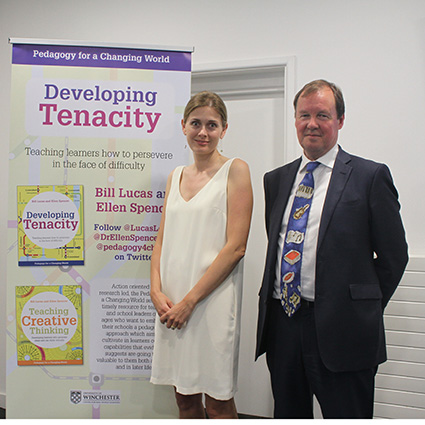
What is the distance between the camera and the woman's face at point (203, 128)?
1.58 m

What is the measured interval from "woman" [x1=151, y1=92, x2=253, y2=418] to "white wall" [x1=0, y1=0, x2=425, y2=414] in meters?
0.93

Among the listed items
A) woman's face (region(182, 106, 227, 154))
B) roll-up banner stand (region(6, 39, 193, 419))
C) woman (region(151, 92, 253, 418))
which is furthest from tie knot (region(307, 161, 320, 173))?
roll-up banner stand (region(6, 39, 193, 419))

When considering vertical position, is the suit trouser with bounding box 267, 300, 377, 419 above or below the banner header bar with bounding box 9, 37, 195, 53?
below

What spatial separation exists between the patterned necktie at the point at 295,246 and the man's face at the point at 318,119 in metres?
0.09

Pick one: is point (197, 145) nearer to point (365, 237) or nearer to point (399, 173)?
point (365, 237)

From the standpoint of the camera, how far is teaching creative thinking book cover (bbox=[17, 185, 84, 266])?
1.84 meters

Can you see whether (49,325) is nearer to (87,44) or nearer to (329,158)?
(87,44)

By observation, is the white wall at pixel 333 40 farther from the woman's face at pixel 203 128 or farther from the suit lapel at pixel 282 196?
the woman's face at pixel 203 128

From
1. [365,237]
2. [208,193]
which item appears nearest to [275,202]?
[208,193]

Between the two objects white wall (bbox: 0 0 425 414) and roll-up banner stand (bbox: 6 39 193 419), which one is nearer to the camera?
roll-up banner stand (bbox: 6 39 193 419)

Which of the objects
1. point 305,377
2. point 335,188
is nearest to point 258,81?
point 335,188

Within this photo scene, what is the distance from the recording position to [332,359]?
129 cm

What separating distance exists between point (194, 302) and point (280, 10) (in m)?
1.76

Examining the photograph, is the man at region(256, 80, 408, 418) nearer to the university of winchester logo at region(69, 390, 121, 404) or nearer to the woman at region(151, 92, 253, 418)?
the woman at region(151, 92, 253, 418)
